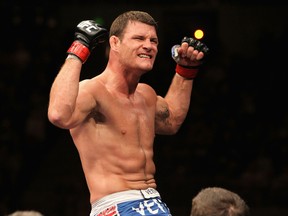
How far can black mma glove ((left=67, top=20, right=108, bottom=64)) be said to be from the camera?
3.05 metres

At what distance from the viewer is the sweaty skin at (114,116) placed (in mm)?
3008

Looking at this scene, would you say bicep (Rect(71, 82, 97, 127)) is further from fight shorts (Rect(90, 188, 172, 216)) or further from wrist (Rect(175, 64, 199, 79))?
wrist (Rect(175, 64, 199, 79))

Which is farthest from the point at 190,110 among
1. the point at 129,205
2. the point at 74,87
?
the point at 74,87

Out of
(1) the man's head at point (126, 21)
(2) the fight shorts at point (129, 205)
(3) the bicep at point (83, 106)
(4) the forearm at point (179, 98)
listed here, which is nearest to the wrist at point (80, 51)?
(3) the bicep at point (83, 106)

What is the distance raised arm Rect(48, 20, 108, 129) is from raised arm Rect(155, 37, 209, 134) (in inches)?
22.2

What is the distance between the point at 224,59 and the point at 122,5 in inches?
Answer: 53.4

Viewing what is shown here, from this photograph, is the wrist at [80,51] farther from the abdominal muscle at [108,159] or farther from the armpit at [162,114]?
the armpit at [162,114]

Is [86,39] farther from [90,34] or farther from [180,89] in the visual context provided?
[180,89]

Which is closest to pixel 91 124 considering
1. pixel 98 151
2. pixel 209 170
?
pixel 98 151

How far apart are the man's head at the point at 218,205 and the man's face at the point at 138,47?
2.44 ft

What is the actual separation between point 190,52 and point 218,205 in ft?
3.58

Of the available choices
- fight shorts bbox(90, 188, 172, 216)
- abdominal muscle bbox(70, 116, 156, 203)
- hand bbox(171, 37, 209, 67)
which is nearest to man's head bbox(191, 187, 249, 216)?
fight shorts bbox(90, 188, 172, 216)

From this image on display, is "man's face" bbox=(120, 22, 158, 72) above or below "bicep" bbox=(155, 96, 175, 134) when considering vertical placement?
above

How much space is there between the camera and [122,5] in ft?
27.2
